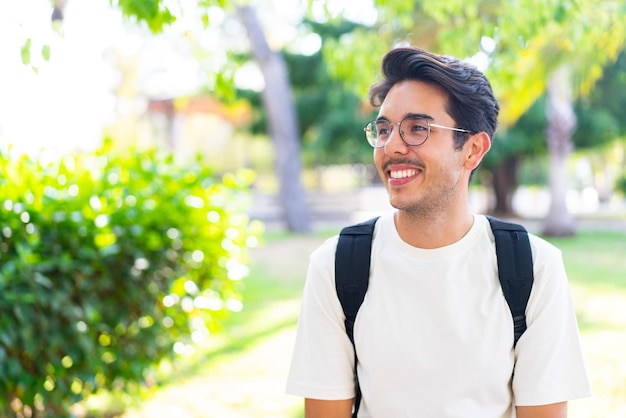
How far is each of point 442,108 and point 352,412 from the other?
99 centimetres

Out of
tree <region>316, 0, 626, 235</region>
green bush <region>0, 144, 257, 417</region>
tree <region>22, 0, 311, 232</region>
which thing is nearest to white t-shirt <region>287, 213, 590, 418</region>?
green bush <region>0, 144, 257, 417</region>

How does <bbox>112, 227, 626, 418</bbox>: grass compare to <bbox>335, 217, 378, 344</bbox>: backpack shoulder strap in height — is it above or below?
below

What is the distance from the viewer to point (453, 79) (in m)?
2.22

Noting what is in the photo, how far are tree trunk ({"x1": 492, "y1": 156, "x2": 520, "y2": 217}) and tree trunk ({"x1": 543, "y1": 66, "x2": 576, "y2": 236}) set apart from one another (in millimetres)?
7991

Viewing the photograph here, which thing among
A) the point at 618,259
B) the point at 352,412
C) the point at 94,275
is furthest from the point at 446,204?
the point at 618,259

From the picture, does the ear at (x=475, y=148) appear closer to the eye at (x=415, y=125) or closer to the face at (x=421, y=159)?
the face at (x=421, y=159)

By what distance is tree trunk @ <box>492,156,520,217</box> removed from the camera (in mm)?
25469

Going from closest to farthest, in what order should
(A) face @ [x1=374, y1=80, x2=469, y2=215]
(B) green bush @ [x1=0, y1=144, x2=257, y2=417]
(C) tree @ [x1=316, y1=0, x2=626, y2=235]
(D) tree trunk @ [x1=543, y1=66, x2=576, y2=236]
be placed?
(A) face @ [x1=374, y1=80, x2=469, y2=215] → (B) green bush @ [x1=0, y1=144, x2=257, y2=417] → (C) tree @ [x1=316, y1=0, x2=626, y2=235] → (D) tree trunk @ [x1=543, y1=66, x2=576, y2=236]

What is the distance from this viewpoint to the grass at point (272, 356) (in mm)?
5418

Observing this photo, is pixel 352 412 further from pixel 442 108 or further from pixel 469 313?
pixel 442 108

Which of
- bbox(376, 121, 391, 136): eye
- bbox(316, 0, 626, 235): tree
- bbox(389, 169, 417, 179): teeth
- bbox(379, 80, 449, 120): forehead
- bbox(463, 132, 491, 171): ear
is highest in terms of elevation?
bbox(316, 0, 626, 235): tree

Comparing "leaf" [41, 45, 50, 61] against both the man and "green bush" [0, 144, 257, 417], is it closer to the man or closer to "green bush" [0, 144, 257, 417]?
"green bush" [0, 144, 257, 417]

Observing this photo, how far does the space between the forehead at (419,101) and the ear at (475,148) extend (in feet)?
0.45

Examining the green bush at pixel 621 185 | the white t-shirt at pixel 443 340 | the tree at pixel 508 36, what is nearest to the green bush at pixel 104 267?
the tree at pixel 508 36
